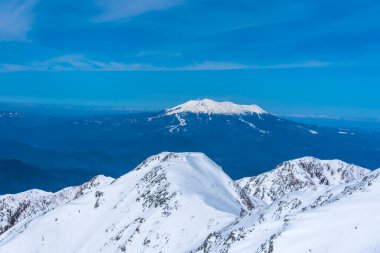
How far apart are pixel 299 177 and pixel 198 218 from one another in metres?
111

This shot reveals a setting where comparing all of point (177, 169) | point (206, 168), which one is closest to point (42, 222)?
point (177, 169)

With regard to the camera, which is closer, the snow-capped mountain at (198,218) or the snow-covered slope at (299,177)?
the snow-capped mountain at (198,218)

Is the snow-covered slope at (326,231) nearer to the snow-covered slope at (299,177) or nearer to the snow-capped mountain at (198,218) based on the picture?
the snow-capped mountain at (198,218)

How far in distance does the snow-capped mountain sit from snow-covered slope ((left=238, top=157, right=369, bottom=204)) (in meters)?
76.9

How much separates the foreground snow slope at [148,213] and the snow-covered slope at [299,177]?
250 ft

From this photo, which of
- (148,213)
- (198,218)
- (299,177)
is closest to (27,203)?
(148,213)

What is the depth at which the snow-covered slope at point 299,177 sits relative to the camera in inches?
6521

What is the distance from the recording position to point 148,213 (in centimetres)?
7250

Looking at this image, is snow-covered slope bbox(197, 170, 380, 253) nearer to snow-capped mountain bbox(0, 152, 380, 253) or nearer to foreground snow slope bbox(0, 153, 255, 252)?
snow-capped mountain bbox(0, 152, 380, 253)

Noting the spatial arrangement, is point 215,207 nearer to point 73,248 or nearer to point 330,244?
point 73,248

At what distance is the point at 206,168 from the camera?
310 ft

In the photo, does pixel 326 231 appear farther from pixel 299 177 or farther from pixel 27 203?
pixel 299 177

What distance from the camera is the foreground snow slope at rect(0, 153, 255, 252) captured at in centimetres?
6450

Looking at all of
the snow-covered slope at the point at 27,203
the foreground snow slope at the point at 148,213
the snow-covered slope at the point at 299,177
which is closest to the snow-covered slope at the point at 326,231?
the foreground snow slope at the point at 148,213
